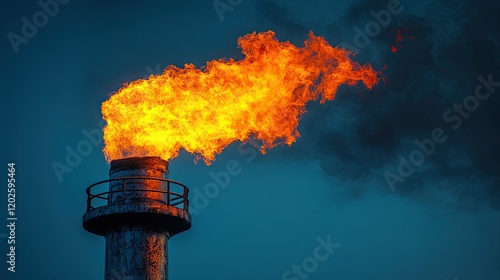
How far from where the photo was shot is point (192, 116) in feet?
75.1

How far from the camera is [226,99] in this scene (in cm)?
2342

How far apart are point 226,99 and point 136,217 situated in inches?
213

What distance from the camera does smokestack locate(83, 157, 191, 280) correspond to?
20.3 metres

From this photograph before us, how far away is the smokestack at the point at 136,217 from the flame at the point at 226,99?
3.92 ft

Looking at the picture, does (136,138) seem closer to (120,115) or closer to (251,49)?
(120,115)

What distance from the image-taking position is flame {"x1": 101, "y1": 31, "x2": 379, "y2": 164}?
73.5 ft

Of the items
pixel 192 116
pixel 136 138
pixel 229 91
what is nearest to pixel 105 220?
pixel 136 138

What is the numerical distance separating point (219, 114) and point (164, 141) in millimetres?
2163

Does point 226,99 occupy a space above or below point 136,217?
above

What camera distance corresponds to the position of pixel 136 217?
20.6 m

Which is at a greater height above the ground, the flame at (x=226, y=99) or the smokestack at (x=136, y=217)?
the flame at (x=226, y=99)

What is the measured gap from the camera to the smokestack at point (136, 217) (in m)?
20.3

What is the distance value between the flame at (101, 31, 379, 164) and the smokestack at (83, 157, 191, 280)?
1.19 m

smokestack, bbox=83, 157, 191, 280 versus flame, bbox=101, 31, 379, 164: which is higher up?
flame, bbox=101, 31, 379, 164
